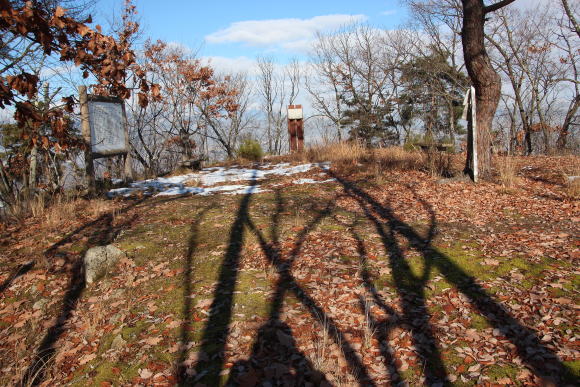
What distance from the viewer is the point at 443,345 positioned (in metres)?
2.91

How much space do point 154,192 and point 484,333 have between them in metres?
7.32

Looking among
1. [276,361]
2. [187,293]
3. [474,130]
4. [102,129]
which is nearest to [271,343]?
[276,361]

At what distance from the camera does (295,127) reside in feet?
49.9

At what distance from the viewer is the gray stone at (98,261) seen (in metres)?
4.47

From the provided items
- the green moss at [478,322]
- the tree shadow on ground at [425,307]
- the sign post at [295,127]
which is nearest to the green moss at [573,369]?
the tree shadow on ground at [425,307]

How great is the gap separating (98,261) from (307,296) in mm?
2512

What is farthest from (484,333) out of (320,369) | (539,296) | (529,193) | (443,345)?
(529,193)

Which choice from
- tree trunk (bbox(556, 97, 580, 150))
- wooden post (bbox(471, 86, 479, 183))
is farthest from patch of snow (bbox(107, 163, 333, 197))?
tree trunk (bbox(556, 97, 580, 150))

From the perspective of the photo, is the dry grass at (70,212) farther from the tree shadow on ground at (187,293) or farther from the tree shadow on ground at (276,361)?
the tree shadow on ground at (276,361)

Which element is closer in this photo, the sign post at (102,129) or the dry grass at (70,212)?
the dry grass at (70,212)

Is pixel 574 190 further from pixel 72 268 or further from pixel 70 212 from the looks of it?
pixel 70 212

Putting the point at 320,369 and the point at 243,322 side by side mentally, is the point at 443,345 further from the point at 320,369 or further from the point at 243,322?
the point at 243,322

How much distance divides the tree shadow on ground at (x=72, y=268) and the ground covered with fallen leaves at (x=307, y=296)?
0.02 meters

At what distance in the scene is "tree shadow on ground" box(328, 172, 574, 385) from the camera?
8.60 feet
